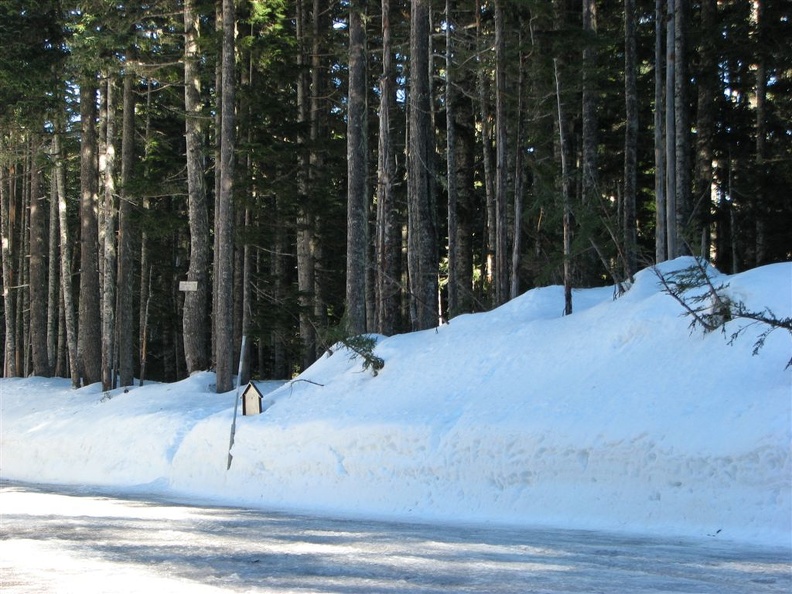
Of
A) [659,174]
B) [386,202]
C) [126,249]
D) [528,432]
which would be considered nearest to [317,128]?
[126,249]

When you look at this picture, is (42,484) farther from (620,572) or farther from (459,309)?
(620,572)

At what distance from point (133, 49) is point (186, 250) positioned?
536 inches

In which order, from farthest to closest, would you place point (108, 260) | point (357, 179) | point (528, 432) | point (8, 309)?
point (8, 309) < point (108, 260) < point (357, 179) < point (528, 432)

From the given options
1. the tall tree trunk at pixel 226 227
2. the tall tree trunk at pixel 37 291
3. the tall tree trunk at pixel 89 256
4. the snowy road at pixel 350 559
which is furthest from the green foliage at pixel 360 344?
the tall tree trunk at pixel 37 291

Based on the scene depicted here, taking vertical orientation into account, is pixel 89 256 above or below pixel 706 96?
below

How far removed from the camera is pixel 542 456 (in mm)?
10523

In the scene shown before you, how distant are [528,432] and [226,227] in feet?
36.2

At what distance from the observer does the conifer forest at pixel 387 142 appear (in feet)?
58.7

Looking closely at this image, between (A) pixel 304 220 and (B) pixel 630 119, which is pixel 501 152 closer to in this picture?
(B) pixel 630 119

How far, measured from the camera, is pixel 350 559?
713 cm

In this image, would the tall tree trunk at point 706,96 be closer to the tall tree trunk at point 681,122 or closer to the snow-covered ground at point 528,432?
the tall tree trunk at point 681,122

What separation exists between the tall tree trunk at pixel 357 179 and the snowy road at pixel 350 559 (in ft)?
27.3

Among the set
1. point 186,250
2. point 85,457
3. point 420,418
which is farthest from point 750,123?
point 186,250

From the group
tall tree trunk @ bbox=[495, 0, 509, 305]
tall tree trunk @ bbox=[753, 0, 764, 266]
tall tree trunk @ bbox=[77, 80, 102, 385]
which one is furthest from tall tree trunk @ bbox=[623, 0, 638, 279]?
tall tree trunk @ bbox=[77, 80, 102, 385]
